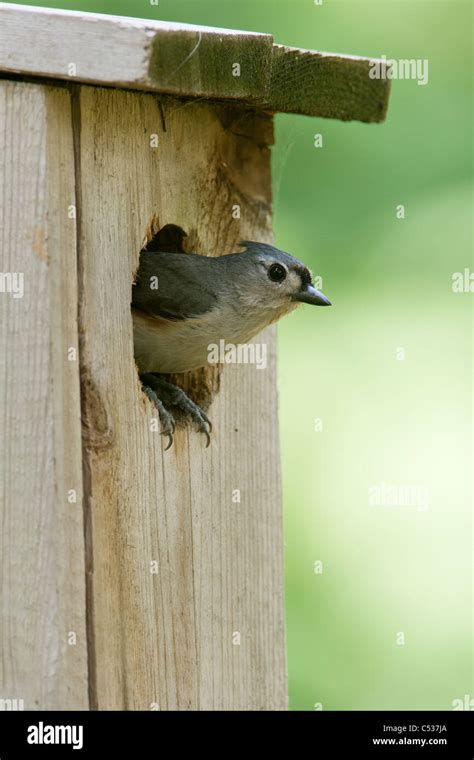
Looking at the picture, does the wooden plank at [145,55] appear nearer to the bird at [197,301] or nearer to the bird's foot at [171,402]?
the bird at [197,301]

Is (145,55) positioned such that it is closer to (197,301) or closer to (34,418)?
(34,418)

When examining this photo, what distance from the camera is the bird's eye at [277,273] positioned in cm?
382

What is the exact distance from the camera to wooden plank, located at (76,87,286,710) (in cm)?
307

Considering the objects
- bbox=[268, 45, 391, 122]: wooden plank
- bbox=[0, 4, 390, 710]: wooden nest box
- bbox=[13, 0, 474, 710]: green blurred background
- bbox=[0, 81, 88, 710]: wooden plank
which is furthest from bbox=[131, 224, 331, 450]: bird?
bbox=[13, 0, 474, 710]: green blurred background

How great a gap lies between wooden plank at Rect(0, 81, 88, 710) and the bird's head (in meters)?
0.99

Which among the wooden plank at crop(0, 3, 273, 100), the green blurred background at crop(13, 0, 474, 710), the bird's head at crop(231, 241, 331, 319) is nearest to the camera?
the wooden plank at crop(0, 3, 273, 100)

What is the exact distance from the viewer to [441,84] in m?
6.80

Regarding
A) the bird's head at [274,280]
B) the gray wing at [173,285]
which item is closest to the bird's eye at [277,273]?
the bird's head at [274,280]

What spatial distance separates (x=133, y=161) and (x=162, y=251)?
679mm

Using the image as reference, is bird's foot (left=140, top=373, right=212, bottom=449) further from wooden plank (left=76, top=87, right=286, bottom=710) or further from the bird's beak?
the bird's beak

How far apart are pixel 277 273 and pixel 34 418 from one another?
122cm

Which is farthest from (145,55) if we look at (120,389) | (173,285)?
(173,285)
